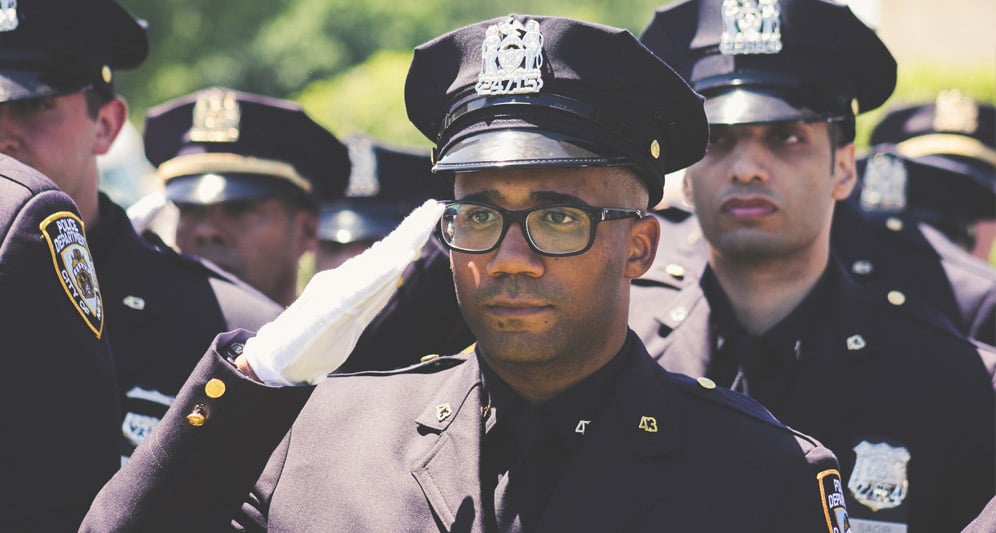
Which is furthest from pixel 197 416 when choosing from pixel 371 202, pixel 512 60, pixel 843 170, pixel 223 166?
pixel 371 202

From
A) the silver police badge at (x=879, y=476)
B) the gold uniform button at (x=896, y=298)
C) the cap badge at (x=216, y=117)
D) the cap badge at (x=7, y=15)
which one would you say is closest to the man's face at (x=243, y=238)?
the cap badge at (x=216, y=117)

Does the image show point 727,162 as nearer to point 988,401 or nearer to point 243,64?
point 988,401

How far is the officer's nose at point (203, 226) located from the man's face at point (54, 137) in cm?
117

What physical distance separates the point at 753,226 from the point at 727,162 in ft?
0.71

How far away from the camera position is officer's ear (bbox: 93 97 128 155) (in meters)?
4.27

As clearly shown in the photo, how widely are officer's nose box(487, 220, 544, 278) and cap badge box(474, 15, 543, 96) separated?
32 centimetres

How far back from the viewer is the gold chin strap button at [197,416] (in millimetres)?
2598

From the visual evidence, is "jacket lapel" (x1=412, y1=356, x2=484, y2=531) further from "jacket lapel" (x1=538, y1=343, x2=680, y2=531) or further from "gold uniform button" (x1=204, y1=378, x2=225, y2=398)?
"gold uniform button" (x1=204, y1=378, x2=225, y2=398)

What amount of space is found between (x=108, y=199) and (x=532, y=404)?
1.91 meters

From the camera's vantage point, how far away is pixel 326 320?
8.28 feet

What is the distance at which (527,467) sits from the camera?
9.40ft

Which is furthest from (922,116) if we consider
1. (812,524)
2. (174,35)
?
(174,35)

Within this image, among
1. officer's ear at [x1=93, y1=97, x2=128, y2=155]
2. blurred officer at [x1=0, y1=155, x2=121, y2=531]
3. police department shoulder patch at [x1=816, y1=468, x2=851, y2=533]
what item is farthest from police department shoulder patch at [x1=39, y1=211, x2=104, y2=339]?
police department shoulder patch at [x1=816, y1=468, x2=851, y2=533]

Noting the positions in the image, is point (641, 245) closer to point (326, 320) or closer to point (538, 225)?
point (538, 225)
